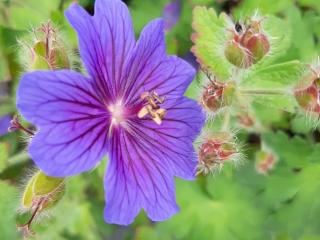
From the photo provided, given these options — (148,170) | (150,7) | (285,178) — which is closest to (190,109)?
(148,170)

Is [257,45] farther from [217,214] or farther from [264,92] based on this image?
[217,214]

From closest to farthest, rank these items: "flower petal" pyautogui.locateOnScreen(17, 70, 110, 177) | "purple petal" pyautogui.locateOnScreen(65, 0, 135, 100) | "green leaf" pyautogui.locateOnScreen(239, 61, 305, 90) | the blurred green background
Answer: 1. "flower petal" pyautogui.locateOnScreen(17, 70, 110, 177)
2. "purple petal" pyautogui.locateOnScreen(65, 0, 135, 100)
3. "green leaf" pyautogui.locateOnScreen(239, 61, 305, 90)
4. the blurred green background

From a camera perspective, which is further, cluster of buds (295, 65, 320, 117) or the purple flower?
cluster of buds (295, 65, 320, 117)

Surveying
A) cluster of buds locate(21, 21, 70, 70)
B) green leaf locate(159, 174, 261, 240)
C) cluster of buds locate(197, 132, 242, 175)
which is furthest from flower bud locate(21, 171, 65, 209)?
green leaf locate(159, 174, 261, 240)

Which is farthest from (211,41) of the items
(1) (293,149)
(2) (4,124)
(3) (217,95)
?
(2) (4,124)

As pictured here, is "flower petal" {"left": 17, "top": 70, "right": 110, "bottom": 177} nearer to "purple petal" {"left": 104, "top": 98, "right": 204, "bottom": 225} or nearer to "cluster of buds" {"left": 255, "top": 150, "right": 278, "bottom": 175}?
"purple petal" {"left": 104, "top": 98, "right": 204, "bottom": 225}
